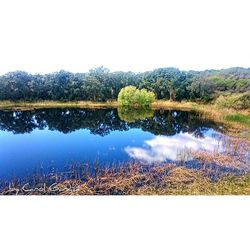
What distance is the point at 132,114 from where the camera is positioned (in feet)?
10.8

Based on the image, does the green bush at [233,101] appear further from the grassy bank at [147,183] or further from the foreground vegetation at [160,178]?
the grassy bank at [147,183]

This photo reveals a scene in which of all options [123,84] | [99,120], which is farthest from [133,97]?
[99,120]

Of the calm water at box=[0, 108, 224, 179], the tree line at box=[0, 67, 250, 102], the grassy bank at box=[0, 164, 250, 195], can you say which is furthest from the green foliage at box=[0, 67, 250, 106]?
the grassy bank at box=[0, 164, 250, 195]

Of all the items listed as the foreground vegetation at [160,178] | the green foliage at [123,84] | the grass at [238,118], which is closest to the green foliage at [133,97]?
the green foliage at [123,84]

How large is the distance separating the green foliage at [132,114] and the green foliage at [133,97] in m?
0.04

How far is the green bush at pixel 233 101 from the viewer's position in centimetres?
333

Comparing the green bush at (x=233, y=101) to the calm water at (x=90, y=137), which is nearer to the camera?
the calm water at (x=90, y=137)

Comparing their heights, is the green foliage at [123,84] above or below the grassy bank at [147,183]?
above

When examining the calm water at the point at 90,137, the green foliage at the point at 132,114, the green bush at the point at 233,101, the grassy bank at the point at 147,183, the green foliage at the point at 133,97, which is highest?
the green foliage at the point at 133,97

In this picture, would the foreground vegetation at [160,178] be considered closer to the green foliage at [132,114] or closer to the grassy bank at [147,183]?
the grassy bank at [147,183]

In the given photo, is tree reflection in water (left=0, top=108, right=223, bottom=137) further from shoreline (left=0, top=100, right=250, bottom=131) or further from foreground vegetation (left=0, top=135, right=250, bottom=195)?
foreground vegetation (left=0, top=135, right=250, bottom=195)

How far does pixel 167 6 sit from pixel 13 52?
1151mm
